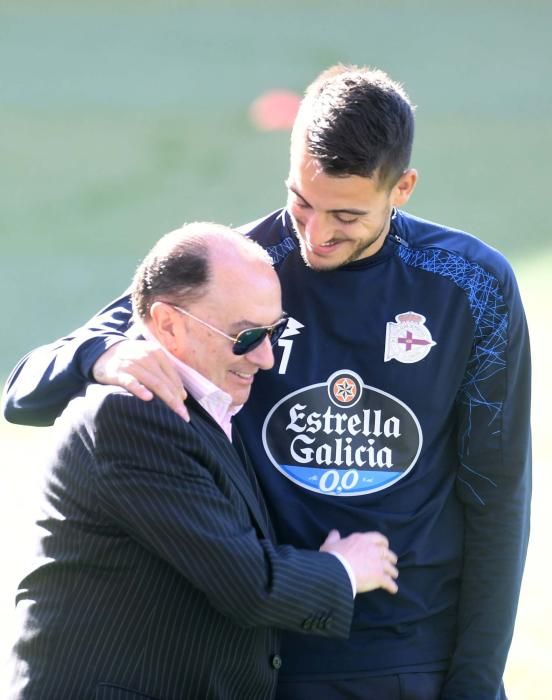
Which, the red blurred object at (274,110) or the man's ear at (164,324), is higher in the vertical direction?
the red blurred object at (274,110)

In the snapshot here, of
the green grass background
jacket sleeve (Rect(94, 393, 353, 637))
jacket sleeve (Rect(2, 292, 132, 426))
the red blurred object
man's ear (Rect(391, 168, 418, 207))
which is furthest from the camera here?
the red blurred object

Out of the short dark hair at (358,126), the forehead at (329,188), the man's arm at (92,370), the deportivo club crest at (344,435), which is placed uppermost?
the short dark hair at (358,126)

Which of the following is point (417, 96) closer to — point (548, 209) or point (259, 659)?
point (548, 209)

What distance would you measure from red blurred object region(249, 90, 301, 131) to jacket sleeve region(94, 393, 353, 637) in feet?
25.8

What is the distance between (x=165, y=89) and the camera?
34.9ft

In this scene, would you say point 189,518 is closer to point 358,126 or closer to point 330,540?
point 330,540

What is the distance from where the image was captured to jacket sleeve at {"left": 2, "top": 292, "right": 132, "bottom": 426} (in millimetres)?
2506

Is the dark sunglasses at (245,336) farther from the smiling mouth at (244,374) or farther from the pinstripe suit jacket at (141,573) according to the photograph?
the pinstripe suit jacket at (141,573)

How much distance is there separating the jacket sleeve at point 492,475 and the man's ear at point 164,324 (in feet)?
2.36

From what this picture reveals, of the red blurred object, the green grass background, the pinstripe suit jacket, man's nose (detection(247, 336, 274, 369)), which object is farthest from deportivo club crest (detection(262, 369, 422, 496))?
the red blurred object

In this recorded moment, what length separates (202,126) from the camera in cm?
995

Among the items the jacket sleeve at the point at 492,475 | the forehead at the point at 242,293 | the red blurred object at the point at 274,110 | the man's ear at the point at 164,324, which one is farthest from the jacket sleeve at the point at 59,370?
the red blurred object at the point at 274,110

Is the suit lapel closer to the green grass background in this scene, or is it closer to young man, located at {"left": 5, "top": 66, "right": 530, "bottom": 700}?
young man, located at {"left": 5, "top": 66, "right": 530, "bottom": 700}

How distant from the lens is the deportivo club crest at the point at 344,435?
270cm
